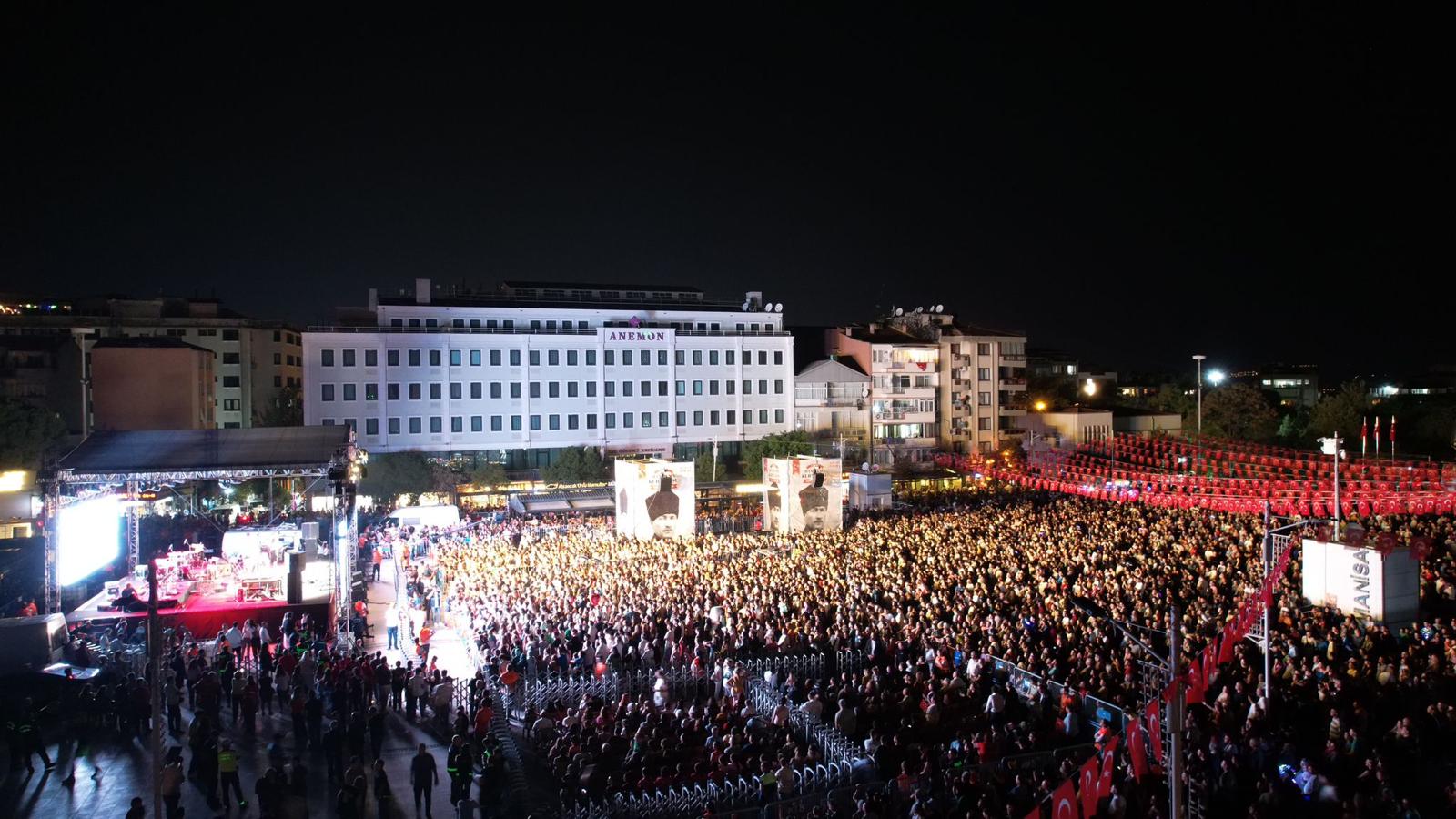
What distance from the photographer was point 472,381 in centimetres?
4600

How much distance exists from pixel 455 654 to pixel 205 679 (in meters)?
4.87

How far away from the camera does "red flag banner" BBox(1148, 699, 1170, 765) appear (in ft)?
33.0

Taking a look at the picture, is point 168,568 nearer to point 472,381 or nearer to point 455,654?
point 455,654

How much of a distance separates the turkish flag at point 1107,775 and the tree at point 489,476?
1441 inches

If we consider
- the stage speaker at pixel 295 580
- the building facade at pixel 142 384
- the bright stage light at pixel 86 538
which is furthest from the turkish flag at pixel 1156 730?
the building facade at pixel 142 384

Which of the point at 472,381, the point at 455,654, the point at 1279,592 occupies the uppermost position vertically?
the point at 472,381

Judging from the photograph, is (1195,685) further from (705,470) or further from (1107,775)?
(705,470)

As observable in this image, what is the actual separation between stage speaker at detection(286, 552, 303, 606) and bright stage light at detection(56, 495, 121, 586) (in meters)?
4.71

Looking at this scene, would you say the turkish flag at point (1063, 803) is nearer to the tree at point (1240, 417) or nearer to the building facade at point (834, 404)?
the building facade at point (834, 404)

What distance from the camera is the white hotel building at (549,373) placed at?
146ft

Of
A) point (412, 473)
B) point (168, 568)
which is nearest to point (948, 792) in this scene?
point (168, 568)

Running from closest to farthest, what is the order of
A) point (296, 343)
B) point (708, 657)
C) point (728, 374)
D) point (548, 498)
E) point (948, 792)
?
1. point (948, 792)
2. point (708, 657)
3. point (548, 498)
4. point (728, 374)
5. point (296, 343)

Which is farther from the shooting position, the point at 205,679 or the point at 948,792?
the point at 205,679

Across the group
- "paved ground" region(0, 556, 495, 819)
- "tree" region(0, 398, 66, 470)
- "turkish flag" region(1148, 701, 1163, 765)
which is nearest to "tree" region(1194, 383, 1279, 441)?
"turkish flag" region(1148, 701, 1163, 765)
